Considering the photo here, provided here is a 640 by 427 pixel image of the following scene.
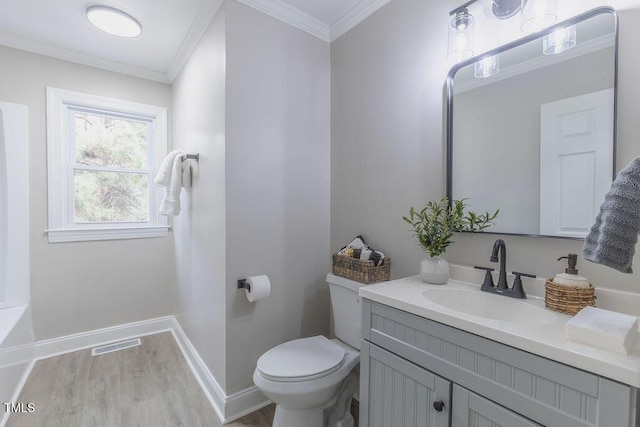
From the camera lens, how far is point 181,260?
264 centimetres

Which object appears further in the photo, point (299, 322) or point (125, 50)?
point (125, 50)

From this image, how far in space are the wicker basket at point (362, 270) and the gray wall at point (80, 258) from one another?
195 cm

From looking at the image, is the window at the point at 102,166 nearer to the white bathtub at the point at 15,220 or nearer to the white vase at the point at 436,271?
the white bathtub at the point at 15,220

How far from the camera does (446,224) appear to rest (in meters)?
1.39

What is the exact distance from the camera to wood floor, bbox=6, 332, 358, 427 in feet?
5.65

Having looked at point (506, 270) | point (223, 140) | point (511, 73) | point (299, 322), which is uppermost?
point (511, 73)

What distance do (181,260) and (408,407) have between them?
86.1 inches

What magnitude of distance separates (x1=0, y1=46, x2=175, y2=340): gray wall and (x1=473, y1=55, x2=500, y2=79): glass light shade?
2.72 meters

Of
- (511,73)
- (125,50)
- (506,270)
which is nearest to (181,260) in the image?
(125,50)

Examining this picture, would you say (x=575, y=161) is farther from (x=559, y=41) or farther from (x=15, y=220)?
(x=15, y=220)

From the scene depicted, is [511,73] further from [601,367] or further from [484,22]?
[601,367]

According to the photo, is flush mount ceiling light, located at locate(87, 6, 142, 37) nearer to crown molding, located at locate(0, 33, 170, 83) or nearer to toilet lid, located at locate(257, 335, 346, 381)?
crown molding, located at locate(0, 33, 170, 83)

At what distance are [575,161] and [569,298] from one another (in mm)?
500

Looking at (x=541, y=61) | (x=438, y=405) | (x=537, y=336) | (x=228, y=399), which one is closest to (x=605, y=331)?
(x=537, y=336)
